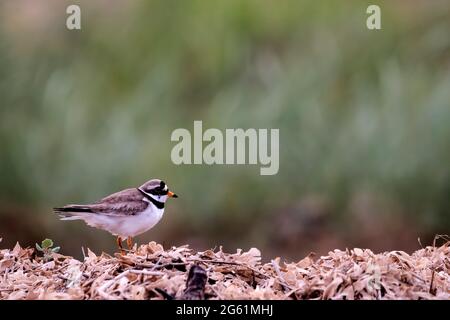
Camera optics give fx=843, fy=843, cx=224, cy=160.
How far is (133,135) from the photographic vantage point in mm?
5277

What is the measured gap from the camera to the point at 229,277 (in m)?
3.10

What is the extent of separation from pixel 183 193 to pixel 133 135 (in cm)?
52

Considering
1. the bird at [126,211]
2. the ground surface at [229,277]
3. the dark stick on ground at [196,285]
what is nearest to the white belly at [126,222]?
the bird at [126,211]

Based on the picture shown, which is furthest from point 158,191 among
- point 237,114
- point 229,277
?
point 237,114

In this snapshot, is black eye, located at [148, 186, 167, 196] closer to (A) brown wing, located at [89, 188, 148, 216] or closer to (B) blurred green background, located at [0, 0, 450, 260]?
(A) brown wing, located at [89, 188, 148, 216]

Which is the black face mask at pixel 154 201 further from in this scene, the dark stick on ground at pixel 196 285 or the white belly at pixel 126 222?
the dark stick on ground at pixel 196 285

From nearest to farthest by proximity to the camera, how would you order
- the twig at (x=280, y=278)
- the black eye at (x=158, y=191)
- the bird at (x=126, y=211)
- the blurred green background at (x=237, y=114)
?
the twig at (x=280, y=278) < the bird at (x=126, y=211) < the black eye at (x=158, y=191) < the blurred green background at (x=237, y=114)

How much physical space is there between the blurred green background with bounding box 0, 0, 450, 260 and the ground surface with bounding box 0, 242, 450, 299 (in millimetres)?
1651

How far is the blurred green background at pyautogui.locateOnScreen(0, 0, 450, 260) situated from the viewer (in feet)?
16.8

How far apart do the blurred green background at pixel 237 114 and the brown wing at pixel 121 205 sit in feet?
2.84

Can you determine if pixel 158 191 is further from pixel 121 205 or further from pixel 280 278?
pixel 280 278

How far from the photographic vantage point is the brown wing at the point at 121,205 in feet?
13.1

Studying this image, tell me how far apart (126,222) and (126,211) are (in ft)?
0.18
